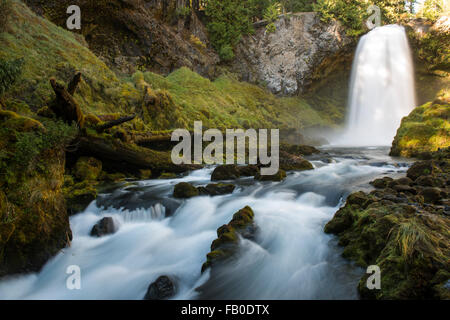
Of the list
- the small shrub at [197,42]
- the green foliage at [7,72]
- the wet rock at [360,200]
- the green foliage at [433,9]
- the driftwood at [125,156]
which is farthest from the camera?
the green foliage at [433,9]

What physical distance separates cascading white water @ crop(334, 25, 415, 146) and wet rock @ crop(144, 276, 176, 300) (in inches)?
1058

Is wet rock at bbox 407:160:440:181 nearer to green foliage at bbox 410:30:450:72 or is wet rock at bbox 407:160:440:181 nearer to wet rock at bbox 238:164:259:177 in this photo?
wet rock at bbox 238:164:259:177

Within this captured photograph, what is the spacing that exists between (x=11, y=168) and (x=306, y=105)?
1201 inches

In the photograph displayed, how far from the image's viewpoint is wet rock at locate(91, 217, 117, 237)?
206 inches

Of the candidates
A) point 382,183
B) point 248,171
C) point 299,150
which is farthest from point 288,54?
point 382,183

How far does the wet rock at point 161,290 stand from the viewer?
349 cm

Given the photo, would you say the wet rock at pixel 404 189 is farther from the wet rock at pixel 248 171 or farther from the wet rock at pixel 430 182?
the wet rock at pixel 248 171

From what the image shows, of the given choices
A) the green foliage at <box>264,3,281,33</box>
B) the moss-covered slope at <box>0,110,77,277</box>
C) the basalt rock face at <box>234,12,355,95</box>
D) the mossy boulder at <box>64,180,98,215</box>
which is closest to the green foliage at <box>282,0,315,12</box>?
the basalt rock face at <box>234,12,355,95</box>

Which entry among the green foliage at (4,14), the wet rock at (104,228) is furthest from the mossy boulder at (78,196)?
the green foliage at (4,14)

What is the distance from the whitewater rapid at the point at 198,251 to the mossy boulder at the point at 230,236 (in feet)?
0.53

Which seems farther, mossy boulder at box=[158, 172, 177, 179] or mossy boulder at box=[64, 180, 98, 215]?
mossy boulder at box=[158, 172, 177, 179]

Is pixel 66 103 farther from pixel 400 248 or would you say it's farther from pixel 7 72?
pixel 400 248

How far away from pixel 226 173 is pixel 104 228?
4.40 meters

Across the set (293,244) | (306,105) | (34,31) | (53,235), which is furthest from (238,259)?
(306,105)
